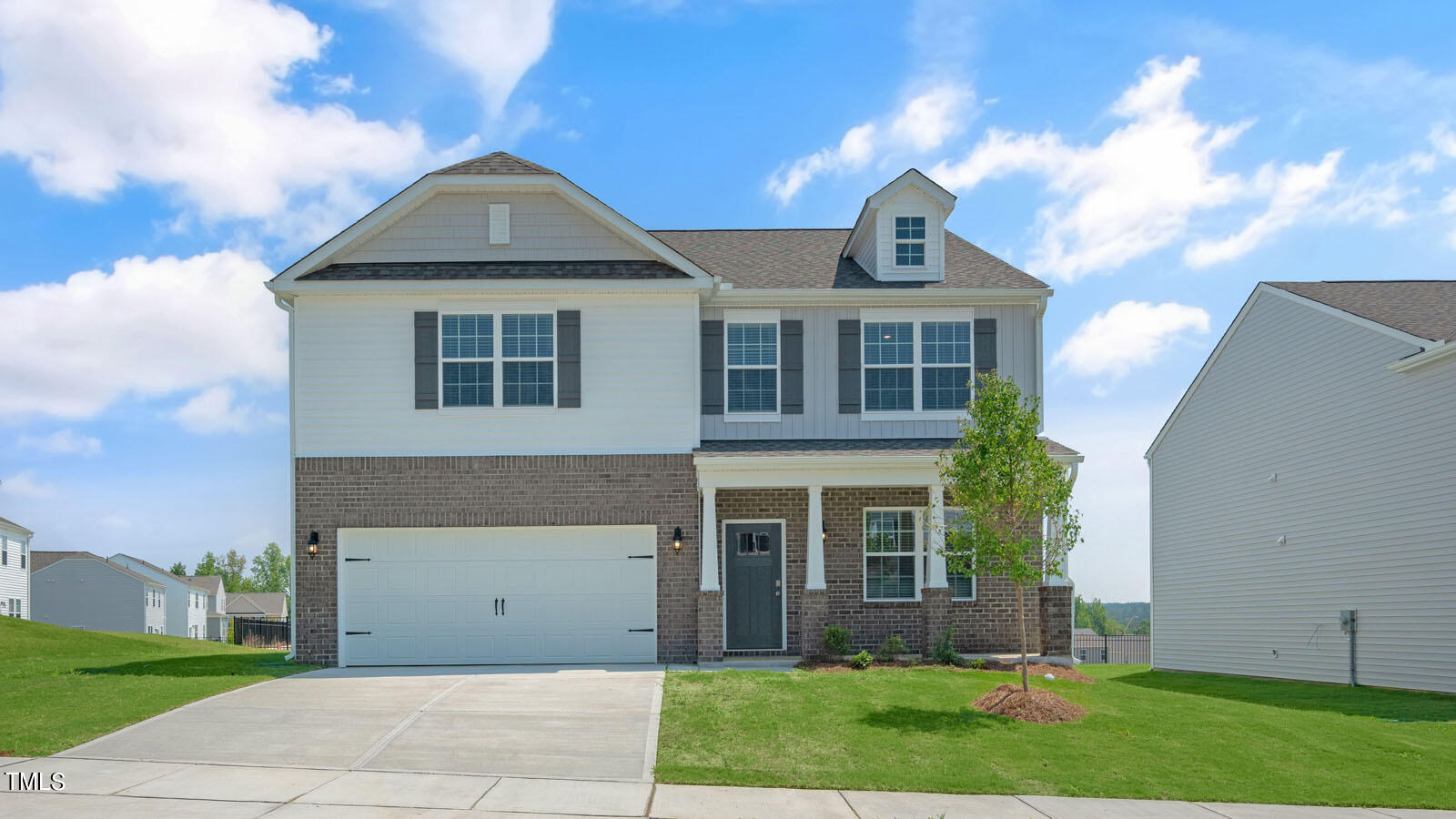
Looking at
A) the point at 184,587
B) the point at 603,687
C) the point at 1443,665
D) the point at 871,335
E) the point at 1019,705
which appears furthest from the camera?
the point at 184,587

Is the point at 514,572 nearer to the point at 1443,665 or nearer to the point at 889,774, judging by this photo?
the point at 889,774

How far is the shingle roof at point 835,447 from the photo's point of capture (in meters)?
17.6

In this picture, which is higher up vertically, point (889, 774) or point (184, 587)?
point (889, 774)

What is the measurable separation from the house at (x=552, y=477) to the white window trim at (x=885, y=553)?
0.05 meters

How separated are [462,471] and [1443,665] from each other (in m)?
15.3

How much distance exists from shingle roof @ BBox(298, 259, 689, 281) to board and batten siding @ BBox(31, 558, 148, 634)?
4901cm

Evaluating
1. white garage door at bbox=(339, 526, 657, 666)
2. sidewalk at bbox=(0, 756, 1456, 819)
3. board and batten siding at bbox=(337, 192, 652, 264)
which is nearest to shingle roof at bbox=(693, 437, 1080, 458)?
white garage door at bbox=(339, 526, 657, 666)

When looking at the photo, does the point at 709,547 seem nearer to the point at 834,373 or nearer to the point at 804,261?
the point at 834,373

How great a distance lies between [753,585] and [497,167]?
8143 millimetres

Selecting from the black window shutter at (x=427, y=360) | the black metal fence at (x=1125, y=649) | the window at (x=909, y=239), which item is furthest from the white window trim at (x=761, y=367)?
the black metal fence at (x=1125, y=649)

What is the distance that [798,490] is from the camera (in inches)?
723

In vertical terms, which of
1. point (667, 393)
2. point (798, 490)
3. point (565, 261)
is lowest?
point (798, 490)

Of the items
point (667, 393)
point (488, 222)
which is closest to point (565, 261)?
point (488, 222)

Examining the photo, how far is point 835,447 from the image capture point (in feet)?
59.7
